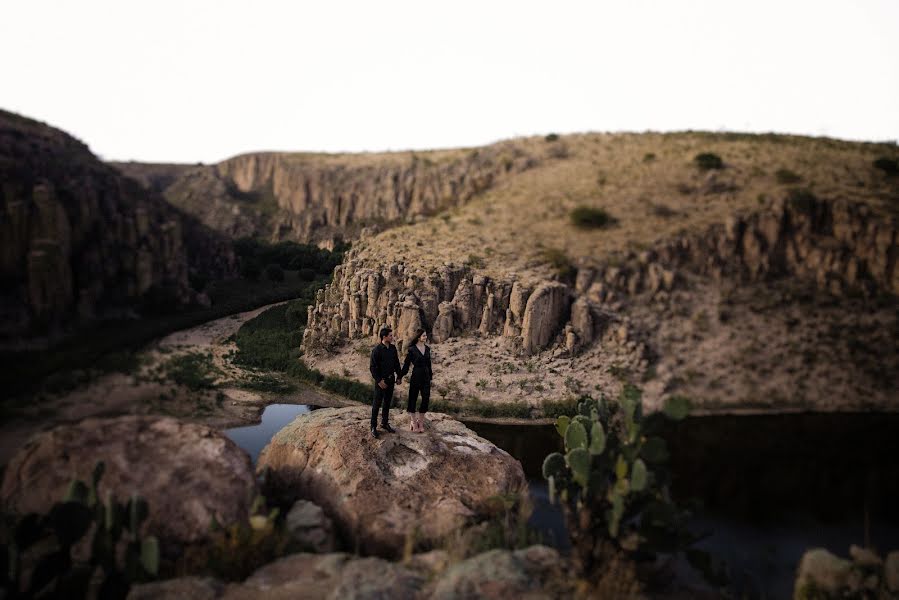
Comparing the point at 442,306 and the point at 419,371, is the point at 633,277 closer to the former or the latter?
the point at 442,306

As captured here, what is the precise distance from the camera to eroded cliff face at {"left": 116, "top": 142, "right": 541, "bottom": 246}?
3378 cm

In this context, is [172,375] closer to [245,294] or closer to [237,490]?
[237,490]

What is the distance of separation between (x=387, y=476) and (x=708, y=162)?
109 ft

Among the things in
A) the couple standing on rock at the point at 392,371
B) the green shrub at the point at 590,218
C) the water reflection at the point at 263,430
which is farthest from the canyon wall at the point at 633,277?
the couple standing on rock at the point at 392,371

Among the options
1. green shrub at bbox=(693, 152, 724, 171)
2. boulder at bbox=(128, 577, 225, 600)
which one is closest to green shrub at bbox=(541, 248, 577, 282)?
green shrub at bbox=(693, 152, 724, 171)

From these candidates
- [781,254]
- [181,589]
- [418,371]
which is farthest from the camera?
[781,254]

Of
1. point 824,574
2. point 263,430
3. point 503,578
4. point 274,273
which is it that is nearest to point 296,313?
point 274,273

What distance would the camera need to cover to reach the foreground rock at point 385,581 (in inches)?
253

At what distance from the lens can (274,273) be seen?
1486cm

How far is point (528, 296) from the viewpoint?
24.1 meters

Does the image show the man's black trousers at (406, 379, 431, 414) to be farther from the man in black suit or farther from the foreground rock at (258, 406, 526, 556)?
the foreground rock at (258, 406, 526, 556)

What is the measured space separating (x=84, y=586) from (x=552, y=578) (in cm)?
578

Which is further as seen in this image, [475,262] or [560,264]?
[560,264]

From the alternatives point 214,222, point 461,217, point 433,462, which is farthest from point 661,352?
point 214,222
